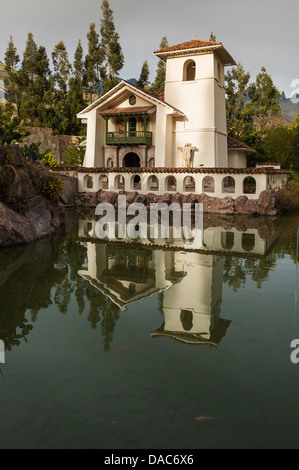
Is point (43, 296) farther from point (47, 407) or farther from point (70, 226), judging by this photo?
point (70, 226)

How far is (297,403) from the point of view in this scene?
15.9 feet

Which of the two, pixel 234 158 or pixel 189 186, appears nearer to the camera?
pixel 189 186

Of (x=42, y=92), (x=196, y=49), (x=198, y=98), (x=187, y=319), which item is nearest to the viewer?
(x=187, y=319)

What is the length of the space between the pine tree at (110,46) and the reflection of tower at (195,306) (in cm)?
3918

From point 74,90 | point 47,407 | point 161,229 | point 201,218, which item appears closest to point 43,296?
point 47,407

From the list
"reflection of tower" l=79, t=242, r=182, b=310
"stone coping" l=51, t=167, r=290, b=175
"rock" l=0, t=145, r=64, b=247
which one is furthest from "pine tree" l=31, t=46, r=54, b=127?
"reflection of tower" l=79, t=242, r=182, b=310

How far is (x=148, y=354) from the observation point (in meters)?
6.02

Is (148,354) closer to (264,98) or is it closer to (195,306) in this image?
(195,306)

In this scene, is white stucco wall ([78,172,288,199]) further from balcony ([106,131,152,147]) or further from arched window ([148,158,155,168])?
balcony ([106,131,152,147])

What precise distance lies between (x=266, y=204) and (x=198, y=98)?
33.8ft

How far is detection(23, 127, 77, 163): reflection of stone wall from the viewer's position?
40750mm

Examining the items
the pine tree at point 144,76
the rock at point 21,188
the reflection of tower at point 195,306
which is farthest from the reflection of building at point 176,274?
the pine tree at point 144,76

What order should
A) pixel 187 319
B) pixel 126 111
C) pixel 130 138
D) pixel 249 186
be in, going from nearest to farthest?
pixel 187 319
pixel 249 186
pixel 126 111
pixel 130 138

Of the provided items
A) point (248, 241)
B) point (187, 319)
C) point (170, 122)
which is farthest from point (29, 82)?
point (187, 319)
